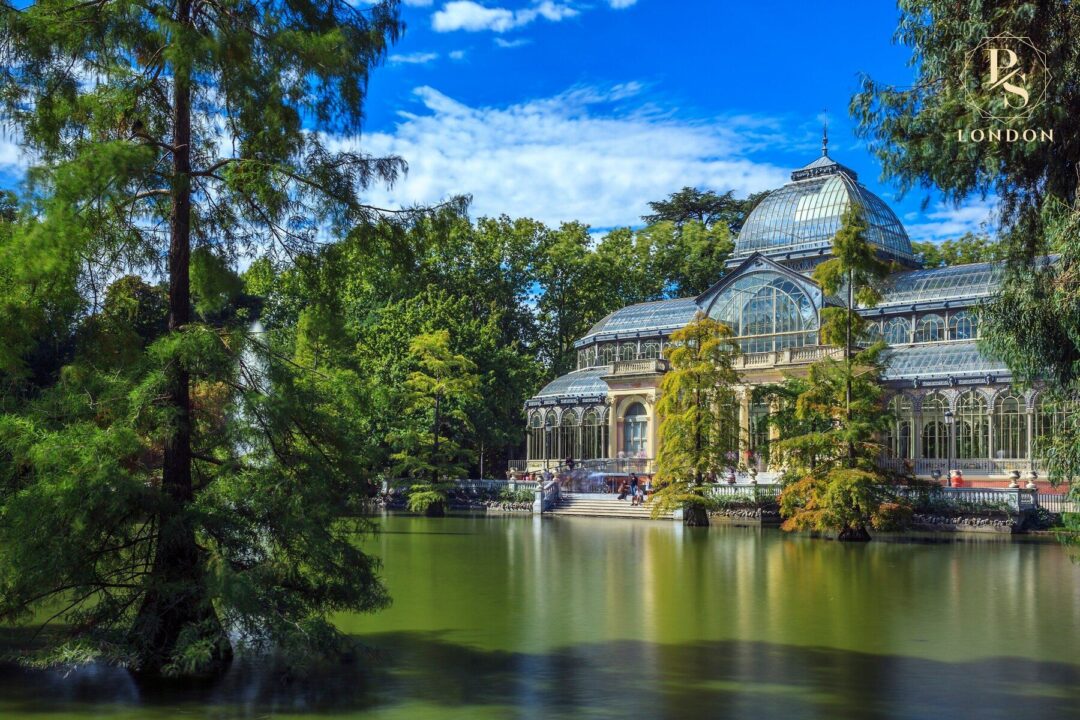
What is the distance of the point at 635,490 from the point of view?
1524 inches

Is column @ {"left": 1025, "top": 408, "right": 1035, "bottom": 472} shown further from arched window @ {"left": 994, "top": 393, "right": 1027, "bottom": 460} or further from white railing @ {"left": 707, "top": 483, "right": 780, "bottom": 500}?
white railing @ {"left": 707, "top": 483, "right": 780, "bottom": 500}

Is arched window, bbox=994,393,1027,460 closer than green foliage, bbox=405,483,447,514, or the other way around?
arched window, bbox=994,393,1027,460

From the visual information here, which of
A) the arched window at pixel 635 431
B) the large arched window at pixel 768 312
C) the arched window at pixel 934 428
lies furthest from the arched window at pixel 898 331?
the arched window at pixel 635 431

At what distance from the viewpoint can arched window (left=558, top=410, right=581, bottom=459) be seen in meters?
48.1

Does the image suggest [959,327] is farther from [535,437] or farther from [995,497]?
[535,437]

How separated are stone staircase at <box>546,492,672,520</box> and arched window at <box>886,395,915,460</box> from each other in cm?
950

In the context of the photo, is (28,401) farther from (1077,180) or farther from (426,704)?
(1077,180)

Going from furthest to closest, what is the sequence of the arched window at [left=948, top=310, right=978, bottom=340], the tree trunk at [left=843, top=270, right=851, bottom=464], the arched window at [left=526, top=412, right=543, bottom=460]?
the arched window at [left=526, top=412, right=543, bottom=460] < the arched window at [left=948, top=310, right=978, bottom=340] < the tree trunk at [left=843, top=270, right=851, bottom=464]

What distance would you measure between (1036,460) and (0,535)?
3186 centimetres

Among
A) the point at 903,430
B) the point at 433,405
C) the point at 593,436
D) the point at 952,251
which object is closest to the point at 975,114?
the point at 903,430

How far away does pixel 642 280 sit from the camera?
58156 mm

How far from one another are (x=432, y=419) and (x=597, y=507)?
742 cm

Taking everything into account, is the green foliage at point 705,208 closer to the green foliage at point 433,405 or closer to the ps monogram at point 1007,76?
the green foliage at point 433,405

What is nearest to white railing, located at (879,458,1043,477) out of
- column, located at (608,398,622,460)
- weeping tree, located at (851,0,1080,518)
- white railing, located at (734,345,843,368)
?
white railing, located at (734,345,843,368)
